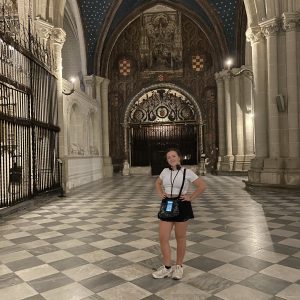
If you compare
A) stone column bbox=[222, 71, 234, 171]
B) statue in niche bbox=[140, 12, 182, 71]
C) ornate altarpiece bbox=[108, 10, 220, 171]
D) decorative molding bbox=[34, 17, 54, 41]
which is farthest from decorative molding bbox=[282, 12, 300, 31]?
statue in niche bbox=[140, 12, 182, 71]

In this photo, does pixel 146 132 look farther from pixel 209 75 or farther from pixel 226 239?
pixel 226 239

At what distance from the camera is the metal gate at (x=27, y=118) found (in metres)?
8.48

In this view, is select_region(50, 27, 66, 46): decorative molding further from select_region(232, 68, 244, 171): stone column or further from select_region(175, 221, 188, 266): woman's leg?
select_region(232, 68, 244, 171): stone column

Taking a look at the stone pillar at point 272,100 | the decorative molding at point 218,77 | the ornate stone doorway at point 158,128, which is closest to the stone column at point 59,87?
the stone pillar at point 272,100

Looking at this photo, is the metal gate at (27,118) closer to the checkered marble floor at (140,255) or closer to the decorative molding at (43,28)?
the decorative molding at (43,28)

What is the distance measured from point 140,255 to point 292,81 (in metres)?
8.83

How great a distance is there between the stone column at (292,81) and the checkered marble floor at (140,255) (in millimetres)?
3412

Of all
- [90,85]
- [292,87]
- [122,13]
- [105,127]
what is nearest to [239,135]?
[292,87]

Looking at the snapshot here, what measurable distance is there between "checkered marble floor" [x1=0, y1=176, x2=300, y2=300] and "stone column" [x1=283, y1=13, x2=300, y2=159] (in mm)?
Result: 3412

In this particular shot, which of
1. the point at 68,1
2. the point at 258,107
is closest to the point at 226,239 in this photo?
the point at 258,107

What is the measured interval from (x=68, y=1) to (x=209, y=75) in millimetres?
10047

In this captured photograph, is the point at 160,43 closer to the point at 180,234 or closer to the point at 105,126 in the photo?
the point at 105,126

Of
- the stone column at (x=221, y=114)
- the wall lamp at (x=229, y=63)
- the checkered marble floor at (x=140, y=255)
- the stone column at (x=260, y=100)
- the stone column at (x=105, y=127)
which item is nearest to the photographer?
the checkered marble floor at (x=140, y=255)

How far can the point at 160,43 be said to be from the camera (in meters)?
23.0
